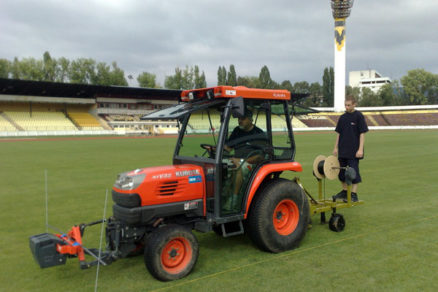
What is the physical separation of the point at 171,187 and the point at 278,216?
166 centimetres

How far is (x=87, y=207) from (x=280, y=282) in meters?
5.26

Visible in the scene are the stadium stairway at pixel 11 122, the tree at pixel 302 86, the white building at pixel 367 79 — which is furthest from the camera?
the white building at pixel 367 79

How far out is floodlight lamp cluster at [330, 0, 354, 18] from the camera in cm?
6981

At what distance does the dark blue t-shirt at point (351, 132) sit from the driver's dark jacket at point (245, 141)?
2.02 metres

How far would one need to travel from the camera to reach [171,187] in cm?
415

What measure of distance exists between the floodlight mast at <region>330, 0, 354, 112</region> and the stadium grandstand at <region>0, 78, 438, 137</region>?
262 inches

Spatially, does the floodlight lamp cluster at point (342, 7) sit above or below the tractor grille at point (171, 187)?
above

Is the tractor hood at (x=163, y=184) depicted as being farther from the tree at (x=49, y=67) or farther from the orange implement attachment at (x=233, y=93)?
the tree at (x=49, y=67)

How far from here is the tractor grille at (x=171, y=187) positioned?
13.4ft

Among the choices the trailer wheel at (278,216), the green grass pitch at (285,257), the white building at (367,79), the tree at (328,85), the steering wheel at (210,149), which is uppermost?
the white building at (367,79)

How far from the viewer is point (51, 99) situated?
60.1 m

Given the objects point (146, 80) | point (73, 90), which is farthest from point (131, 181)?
point (146, 80)

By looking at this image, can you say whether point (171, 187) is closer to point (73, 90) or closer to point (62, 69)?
point (73, 90)

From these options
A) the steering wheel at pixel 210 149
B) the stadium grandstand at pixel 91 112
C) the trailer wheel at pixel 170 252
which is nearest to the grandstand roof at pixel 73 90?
the stadium grandstand at pixel 91 112
